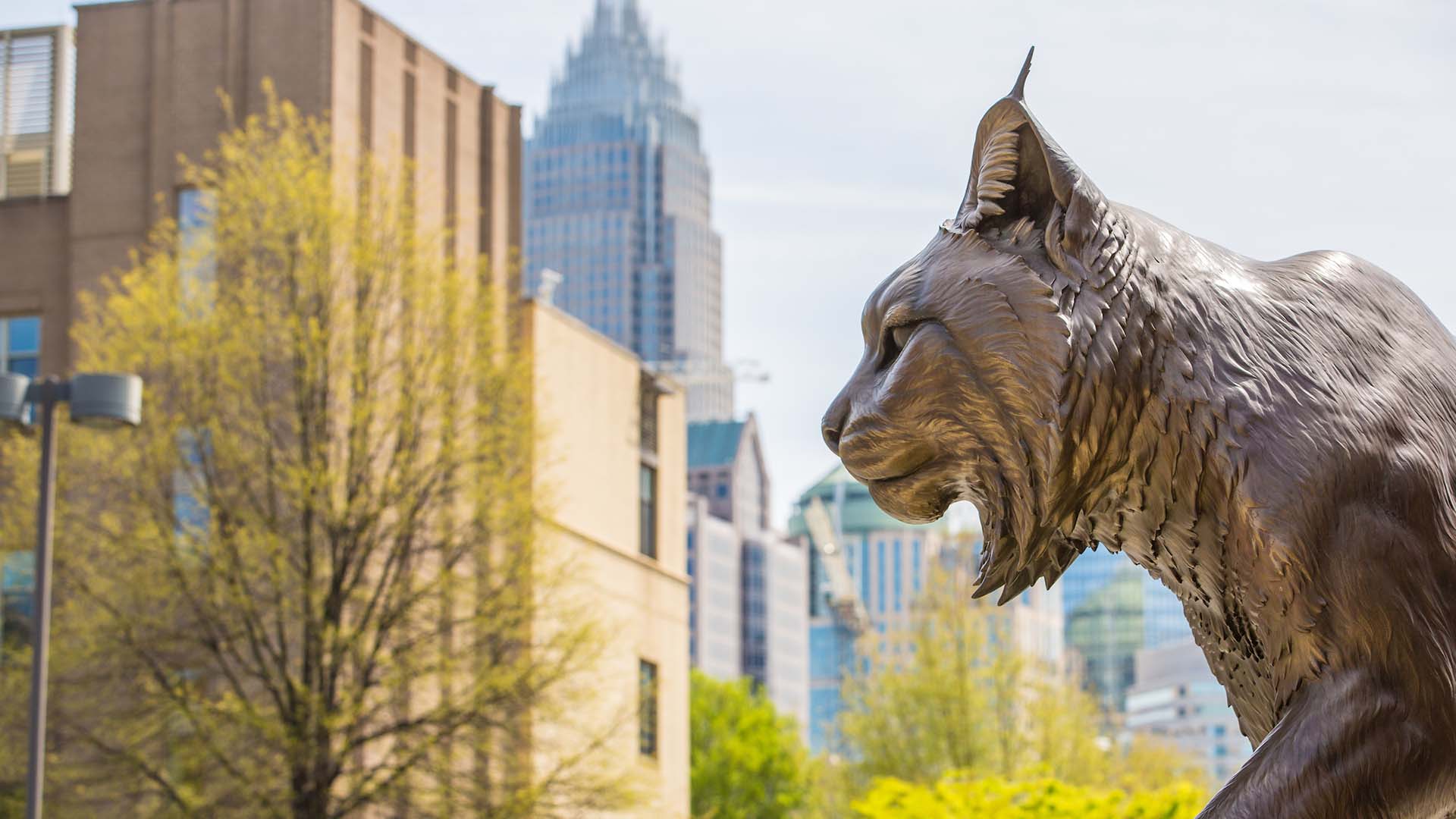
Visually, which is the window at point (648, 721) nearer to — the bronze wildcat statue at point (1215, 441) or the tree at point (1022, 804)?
the tree at point (1022, 804)

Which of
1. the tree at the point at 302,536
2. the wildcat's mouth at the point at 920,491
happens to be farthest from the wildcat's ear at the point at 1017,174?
the tree at the point at 302,536

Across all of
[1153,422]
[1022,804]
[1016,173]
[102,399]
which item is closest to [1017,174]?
[1016,173]

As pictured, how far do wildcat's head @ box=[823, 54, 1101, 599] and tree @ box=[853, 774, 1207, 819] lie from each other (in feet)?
32.5

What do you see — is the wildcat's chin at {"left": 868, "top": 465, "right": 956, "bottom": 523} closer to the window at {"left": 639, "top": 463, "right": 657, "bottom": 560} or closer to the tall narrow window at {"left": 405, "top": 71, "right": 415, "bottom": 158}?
the tall narrow window at {"left": 405, "top": 71, "right": 415, "bottom": 158}

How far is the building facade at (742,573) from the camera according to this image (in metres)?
153

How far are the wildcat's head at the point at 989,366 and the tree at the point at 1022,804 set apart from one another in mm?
9907

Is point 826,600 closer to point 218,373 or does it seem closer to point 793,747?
point 793,747

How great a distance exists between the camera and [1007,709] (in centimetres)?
3747

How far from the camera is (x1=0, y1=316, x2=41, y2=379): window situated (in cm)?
2920

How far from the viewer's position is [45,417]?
51.2ft

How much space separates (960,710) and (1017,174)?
3468cm

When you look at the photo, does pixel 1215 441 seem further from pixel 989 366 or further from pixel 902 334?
pixel 902 334

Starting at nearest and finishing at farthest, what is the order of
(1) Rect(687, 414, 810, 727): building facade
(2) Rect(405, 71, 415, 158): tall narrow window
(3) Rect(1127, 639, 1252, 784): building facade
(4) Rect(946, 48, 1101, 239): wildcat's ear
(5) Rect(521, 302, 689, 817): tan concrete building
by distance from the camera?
1. (4) Rect(946, 48, 1101, 239): wildcat's ear
2. (2) Rect(405, 71, 415, 158): tall narrow window
3. (5) Rect(521, 302, 689, 817): tan concrete building
4. (1) Rect(687, 414, 810, 727): building facade
5. (3) Rect(1127, 639, 1252, 784): building facade

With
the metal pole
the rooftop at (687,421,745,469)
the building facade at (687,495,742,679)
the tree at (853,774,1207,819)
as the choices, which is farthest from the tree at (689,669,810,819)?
the rooftop at (687,421,745,469)
